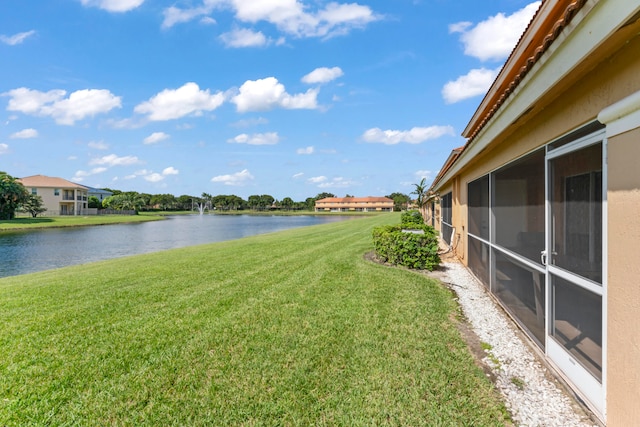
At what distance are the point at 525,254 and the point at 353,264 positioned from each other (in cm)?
465

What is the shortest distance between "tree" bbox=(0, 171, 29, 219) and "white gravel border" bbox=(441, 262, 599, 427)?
53.5 meters

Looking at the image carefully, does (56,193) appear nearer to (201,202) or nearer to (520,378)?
(201,202)

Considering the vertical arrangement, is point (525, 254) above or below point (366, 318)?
above

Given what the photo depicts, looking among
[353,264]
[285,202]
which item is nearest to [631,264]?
[353,264]

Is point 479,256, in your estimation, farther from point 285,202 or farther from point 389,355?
point 285,202

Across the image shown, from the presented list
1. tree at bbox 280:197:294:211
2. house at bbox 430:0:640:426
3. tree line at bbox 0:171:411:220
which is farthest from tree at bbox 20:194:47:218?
tree at bbox 280:197:294:211

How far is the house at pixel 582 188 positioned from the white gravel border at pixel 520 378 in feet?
0.42

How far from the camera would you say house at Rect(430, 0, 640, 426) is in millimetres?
1960

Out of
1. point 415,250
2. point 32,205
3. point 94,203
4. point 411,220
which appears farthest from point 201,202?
point 415,250

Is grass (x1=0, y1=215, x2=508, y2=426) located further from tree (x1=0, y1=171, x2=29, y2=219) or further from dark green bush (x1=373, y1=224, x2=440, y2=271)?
tree (x1=0, y1=171, x2=29, y2=219)

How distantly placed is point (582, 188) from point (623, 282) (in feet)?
3.02

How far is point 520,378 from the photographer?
118 inches

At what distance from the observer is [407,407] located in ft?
8.39

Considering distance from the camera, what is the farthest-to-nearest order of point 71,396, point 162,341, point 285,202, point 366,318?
point 285,202 → point 366,318 → point 162,341 → point 71,396
